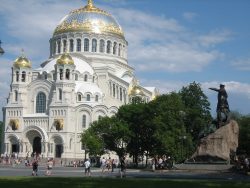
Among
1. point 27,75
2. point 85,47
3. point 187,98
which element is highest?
point 85,47

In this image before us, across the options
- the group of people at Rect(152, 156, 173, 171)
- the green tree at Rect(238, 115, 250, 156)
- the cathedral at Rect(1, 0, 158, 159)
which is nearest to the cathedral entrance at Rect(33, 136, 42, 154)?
the cathedral at Rect(1, 0, 158, 159)

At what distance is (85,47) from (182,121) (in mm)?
40399

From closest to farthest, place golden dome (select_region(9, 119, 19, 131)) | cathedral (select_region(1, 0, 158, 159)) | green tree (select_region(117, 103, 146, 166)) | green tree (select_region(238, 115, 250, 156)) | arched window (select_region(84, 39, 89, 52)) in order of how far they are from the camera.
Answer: green tree (select_region(117, 103, 146, 166))
green tree (select_region(238, 115, 250, 156))
cathedral (select_region(1, 0, 158, 159))
golden dome (select_region(9, 119, 19, 131))
arched window (select_region(84, 39, 89, 52))

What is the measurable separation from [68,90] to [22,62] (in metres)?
9.96

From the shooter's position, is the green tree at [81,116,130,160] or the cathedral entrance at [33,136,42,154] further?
the cathedral entrance at [33,136,42,154]

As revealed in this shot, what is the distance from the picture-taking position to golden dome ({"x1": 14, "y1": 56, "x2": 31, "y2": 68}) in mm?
83375

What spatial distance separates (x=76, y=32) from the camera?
91750 mm

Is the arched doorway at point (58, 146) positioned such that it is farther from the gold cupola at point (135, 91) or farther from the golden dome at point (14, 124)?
the gold cupola at point (135, 91)

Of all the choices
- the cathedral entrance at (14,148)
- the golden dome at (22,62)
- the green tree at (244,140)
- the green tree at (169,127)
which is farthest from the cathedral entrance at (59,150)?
the green tree at (244,140)

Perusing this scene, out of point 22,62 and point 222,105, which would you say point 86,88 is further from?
point 222,105

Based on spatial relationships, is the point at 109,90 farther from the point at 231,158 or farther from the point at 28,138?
the point at 231,158

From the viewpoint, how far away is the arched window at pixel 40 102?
83250 millimetres

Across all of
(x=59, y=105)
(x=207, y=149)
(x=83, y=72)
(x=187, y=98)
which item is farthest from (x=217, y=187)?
(x=83, y=72)

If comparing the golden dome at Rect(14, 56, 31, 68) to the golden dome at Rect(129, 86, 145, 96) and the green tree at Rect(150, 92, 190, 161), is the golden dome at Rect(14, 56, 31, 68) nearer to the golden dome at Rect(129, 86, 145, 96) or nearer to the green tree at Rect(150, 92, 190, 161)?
the golden dome at Rect(129, 86, 145, 96)
